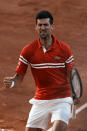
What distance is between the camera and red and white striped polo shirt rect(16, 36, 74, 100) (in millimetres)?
5027

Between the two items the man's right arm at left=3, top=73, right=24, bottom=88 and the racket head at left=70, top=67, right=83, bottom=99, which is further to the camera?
the man's right arm at left=3, top=73, right=24, bottom=88

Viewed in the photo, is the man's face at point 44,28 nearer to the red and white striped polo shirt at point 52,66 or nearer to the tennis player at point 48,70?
the tennis player at point 48,70

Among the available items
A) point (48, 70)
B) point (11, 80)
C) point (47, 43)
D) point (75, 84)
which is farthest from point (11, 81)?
point (75, 84)

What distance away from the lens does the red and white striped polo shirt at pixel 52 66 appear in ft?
16.5

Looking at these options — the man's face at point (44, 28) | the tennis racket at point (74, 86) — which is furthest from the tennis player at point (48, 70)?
the tennis racket at point (74, 86)

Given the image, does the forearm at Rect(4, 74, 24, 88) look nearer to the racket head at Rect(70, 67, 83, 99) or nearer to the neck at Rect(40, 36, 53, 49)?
the neck at Rect(40, 36, 53, 49)

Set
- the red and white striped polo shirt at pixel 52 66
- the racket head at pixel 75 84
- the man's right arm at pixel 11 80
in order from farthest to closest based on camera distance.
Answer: the red and white striped polo shirt at pixel 52 66, the man's right arm at pixel 11 80, the racket head at pixel 75 84

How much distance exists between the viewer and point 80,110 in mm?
7051

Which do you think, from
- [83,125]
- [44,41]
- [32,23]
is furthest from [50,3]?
[44,41]

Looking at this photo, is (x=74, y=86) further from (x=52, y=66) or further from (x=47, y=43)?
(x=47, y=43)

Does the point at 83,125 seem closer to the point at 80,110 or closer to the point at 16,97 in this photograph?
the point at 80,110

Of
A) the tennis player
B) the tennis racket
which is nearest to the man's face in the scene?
the tennis player

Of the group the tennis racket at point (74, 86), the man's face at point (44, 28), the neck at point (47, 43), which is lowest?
the tennis racket at point (74, 86)

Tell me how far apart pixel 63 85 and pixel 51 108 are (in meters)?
0.30
